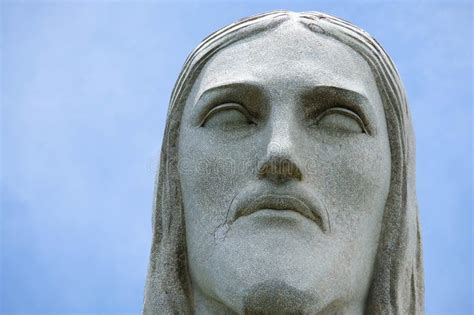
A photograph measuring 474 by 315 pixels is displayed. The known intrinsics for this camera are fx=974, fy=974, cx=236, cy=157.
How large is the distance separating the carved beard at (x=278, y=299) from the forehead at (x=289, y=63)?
1.42 m

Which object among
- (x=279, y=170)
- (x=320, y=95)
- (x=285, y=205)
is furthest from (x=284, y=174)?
(x=320, y=95)

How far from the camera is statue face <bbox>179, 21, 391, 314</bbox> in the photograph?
20.6 feet

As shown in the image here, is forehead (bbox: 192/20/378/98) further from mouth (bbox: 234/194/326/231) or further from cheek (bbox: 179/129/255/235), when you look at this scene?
mouth (bbox: 234/194/326/231)

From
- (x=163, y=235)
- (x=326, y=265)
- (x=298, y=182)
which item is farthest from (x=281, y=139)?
(x=163, y=235)

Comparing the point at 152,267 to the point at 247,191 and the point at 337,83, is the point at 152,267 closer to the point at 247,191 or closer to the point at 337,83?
the point at 247,191

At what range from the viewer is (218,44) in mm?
7281

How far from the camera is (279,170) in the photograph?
6.39 m

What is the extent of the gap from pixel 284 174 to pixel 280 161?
97 mm

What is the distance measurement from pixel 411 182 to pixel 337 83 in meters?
1.07

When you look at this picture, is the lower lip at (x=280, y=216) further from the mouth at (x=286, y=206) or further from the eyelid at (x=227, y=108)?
the eyelid at (x=227, y=108)

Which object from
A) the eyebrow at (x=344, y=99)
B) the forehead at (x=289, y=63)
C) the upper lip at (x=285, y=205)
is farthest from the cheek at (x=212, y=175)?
the eyebrow at (x=344, y=99)

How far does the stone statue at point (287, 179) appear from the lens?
20.8 ft

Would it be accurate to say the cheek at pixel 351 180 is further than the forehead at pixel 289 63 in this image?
No

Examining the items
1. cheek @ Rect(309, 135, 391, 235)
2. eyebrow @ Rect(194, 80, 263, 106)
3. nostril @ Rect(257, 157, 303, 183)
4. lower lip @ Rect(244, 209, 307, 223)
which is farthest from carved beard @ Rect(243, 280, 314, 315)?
eyebrow @ Rect(194, 80, 263, 106)
